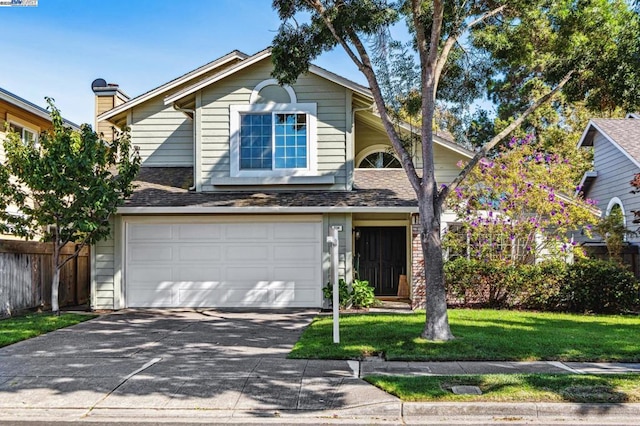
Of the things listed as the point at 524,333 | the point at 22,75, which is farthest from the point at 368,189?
the point at 22,75

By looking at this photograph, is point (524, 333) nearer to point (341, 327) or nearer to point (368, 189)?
point (341, 327)

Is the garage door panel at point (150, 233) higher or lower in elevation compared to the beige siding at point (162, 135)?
lower

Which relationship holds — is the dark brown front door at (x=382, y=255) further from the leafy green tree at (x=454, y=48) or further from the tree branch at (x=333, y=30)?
the tree branch at (x=333, y=30)

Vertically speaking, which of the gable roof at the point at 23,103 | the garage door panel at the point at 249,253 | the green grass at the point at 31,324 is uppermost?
the gable roof at the point at 23,103

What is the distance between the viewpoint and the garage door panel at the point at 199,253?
14914 millimetres

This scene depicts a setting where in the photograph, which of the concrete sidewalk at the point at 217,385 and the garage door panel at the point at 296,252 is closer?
the concrete sidewalk at the point at 217,385

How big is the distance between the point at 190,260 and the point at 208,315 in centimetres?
172

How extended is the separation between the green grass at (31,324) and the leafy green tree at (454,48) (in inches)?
272

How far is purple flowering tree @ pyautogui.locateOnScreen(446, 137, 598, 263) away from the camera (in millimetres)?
14883

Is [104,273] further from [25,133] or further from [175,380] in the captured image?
[175,380]

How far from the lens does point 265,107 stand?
1514 cm

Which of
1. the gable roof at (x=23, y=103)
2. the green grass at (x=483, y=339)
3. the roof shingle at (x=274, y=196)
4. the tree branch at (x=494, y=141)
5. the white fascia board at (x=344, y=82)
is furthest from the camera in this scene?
the gable roof at (x=23, y=103)

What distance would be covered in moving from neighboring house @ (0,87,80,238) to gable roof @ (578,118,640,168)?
17970 mm

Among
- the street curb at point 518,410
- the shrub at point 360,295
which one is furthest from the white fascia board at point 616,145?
the street curb at point 518,410
